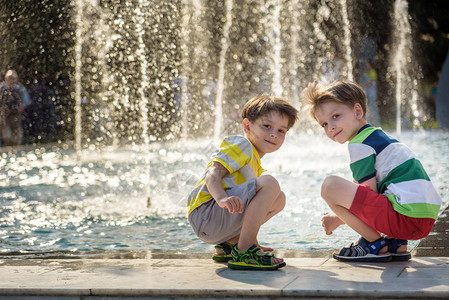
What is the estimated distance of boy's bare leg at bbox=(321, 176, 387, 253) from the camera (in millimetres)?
3709

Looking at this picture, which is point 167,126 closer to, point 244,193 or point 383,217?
point 244,193

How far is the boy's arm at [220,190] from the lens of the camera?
358 centimetres

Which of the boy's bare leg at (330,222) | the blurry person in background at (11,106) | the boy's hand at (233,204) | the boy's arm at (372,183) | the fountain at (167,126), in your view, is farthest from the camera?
the blurry person in background at (11,106)

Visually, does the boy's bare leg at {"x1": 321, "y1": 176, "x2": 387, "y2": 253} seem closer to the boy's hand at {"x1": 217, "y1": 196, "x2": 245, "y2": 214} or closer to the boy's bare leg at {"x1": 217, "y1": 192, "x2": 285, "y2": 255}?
the boy's bare leg at {"x1": 217, "y1": 192, "x2": 285, "y2": 255}

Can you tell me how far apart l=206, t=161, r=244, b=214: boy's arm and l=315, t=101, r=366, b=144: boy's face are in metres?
0.62

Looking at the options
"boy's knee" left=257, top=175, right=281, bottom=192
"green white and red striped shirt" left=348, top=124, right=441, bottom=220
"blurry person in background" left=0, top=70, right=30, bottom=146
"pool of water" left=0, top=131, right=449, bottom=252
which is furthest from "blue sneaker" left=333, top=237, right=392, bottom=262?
"blurry person in background" left=0, top=70, right=30, bottom=146

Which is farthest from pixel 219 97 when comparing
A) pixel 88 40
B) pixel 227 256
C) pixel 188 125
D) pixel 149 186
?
pixel 227 256

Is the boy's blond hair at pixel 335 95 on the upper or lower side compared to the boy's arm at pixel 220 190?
upper

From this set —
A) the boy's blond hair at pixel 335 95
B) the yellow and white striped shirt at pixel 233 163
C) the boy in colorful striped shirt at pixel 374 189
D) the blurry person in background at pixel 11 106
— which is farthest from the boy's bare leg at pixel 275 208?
the blurry person in background at pixel 11 106

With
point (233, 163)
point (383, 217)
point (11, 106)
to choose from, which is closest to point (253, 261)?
point (233, 163)

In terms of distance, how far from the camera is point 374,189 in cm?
A: 380

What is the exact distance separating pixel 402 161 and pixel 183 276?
1.26 m

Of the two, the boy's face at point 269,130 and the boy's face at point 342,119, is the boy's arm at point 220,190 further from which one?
the boy's face at point 342,119

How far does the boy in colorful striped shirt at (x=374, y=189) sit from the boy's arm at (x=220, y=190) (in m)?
0.48
